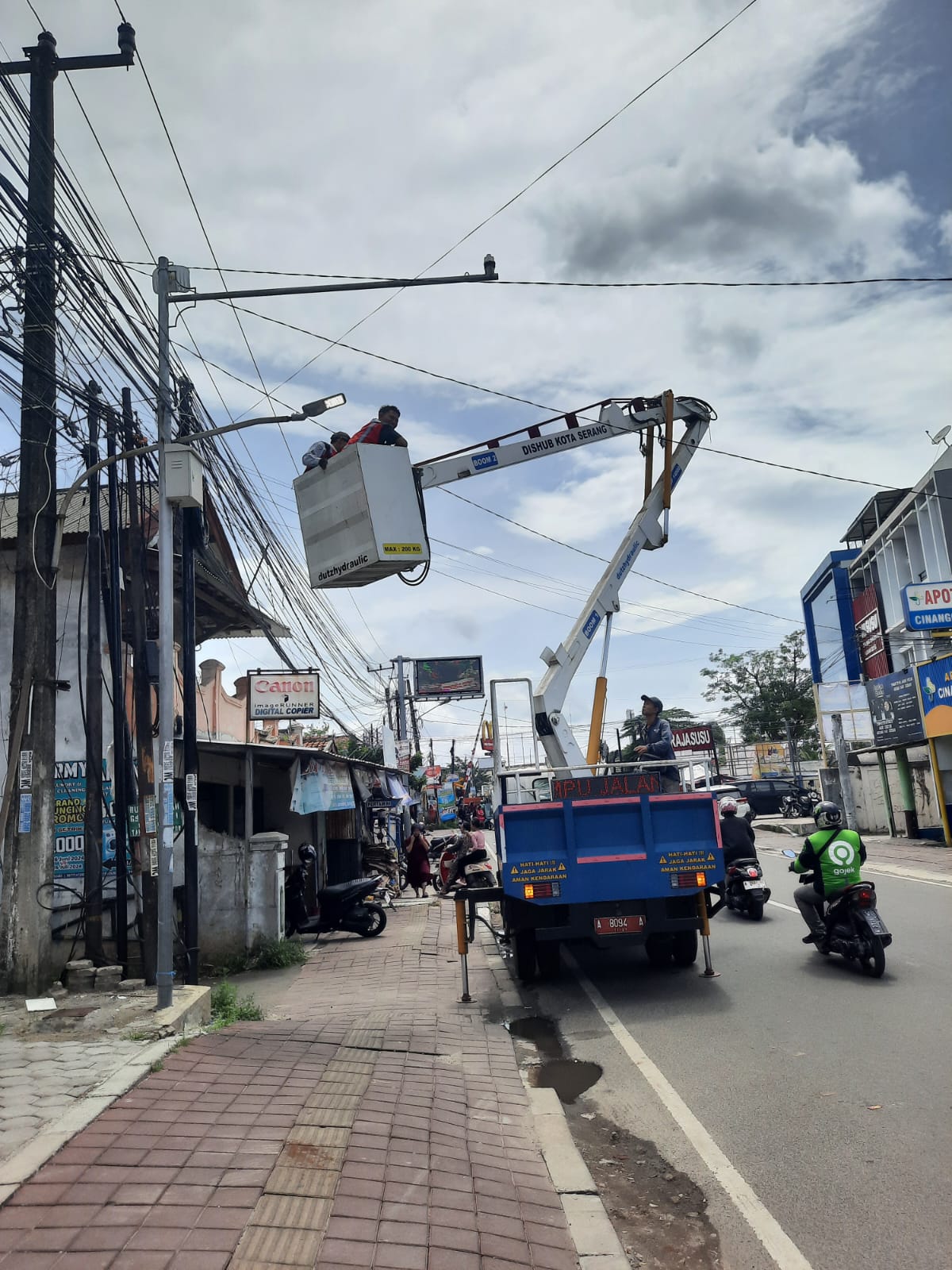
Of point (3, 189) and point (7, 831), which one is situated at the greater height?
point (3, 189)

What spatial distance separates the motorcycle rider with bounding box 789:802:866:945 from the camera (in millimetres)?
9023

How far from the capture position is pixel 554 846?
8859 millimetres

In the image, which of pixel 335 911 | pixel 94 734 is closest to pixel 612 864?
pixel 94 734

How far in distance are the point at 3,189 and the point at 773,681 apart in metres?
57.4

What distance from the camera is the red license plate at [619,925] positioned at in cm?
873

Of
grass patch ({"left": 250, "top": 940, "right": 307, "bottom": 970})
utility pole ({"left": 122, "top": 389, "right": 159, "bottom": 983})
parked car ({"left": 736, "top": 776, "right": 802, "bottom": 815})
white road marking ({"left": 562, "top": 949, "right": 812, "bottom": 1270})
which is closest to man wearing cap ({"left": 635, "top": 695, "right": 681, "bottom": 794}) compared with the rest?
white road marking ({"left": 562, "top": 949, "right": 812, "bottom": 1270})

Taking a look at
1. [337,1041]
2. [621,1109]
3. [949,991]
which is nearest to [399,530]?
[337,1041]

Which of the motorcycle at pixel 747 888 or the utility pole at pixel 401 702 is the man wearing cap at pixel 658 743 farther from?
the utility pole at pixel 401 702

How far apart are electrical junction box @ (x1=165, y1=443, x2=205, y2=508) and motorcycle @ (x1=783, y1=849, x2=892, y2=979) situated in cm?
709

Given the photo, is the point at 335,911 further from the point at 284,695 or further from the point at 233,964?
the point at 284,695

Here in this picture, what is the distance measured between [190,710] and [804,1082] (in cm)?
743

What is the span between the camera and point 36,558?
360 inches

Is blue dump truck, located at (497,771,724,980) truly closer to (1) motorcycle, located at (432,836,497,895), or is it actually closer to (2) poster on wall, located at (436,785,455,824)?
(1) motorcycle, located at (432,836,497,895)

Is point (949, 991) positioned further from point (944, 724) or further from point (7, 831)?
point (944, 724)
